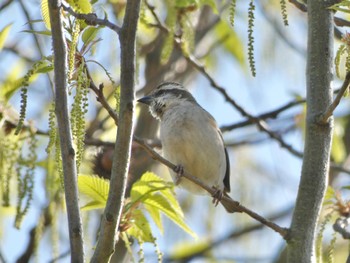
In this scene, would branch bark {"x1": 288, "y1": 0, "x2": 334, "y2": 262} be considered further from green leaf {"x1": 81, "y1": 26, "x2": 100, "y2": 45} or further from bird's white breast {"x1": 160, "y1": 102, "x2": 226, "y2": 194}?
bird's white breast {"x1": 160, "y1": 102, "x2": 226, "y2": 194}

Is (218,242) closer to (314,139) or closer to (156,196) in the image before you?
(156,196)

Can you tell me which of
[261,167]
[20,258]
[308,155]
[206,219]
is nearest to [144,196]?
[308,155]

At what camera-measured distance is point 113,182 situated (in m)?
3.00

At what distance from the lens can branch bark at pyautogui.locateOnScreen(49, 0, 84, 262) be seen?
2.88 m

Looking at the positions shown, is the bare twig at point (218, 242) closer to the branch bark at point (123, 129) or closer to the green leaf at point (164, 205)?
the green leaf at point (164, 205)

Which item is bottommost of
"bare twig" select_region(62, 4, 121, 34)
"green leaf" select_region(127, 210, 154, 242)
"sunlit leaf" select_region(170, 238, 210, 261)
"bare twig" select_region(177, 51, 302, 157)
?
"green leaf" select_region(127, 210, 154, 242)

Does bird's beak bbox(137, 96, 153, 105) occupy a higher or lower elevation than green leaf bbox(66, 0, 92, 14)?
higher

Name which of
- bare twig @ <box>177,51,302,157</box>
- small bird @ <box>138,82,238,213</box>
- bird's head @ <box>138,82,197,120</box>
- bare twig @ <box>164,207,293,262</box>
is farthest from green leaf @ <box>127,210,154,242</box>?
bare twig @ <box>164,207,293,262</box>

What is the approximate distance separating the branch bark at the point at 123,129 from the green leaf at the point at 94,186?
96 cm

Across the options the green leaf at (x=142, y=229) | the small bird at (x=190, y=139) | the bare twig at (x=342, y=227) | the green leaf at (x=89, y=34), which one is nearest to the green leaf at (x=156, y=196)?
the green leaf at (x=142, y=229)

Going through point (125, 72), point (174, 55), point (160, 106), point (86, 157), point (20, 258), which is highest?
point (174, 55)

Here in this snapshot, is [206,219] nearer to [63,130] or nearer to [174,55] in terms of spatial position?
[174,55]

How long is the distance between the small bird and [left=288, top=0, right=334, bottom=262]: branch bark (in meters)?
1.80

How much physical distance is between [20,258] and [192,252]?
273cm
